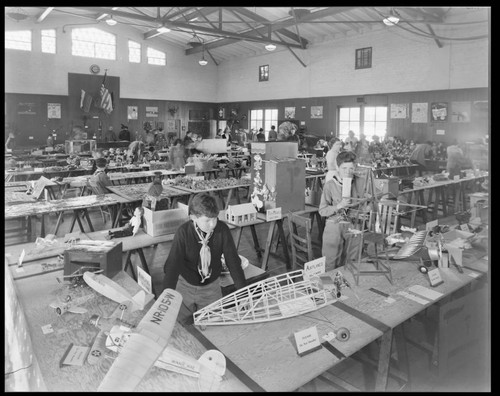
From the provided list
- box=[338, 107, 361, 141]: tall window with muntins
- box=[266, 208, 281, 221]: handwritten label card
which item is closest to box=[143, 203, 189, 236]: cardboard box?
box=[266, 208, 281, 221]: handwritten label card

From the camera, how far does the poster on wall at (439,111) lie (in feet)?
40.5

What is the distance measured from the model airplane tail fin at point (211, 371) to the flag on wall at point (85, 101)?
16810 mm

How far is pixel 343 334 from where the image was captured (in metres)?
2.10

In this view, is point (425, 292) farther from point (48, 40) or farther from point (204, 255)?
point (48, 40)

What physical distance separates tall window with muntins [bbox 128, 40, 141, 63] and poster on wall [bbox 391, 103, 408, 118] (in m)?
10.7

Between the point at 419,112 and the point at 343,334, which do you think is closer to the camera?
the point at 343,334

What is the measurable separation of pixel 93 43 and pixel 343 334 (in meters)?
17.5

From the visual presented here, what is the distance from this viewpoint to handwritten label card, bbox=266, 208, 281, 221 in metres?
4.49

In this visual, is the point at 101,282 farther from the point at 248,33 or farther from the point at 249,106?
the point at 249,106

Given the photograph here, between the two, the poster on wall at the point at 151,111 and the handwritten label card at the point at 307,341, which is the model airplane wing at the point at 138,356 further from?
the poster on wall at the point at 151,111

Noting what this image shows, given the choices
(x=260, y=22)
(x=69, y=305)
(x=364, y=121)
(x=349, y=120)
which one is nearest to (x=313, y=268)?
(x=69, y=305)

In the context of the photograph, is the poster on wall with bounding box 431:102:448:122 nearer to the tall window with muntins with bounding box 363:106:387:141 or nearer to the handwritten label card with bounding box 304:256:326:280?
the tall window with muntins with bounding box 363:106:387:141

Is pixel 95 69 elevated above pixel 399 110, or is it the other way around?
pixel 95 69

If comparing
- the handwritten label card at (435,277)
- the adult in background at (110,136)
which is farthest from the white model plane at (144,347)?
the adult in background at (110,136)
